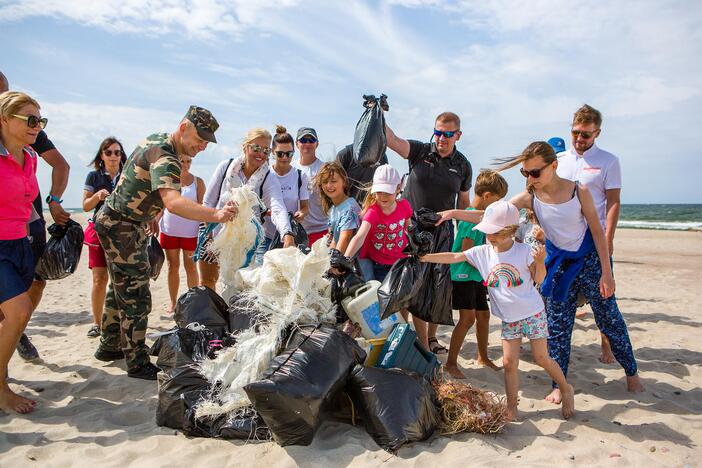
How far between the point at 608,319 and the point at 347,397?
207 cm

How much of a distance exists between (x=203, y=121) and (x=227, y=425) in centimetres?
200

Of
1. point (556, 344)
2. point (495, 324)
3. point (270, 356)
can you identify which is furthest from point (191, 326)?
point (495, 324)

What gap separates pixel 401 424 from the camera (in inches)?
104

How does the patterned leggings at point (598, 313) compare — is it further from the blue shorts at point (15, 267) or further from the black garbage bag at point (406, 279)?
the blue shorts at point (15, 267)

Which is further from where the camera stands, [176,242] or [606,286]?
[176,242]

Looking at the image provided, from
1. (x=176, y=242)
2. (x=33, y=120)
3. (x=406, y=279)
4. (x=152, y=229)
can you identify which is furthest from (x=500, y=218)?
(x=176, y=242)

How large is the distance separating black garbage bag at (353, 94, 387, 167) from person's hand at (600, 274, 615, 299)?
188 centimetres

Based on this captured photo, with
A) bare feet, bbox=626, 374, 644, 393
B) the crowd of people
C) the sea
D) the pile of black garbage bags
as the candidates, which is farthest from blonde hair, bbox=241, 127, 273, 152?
the sea

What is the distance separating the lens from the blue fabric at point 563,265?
3.55 meters

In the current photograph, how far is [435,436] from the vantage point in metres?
2.80

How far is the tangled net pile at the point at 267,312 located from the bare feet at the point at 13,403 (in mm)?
1311

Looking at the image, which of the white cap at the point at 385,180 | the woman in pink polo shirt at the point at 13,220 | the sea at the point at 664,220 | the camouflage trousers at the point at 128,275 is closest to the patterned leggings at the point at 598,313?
the white cap at the point at 385,180

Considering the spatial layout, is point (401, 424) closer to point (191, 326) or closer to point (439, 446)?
point (439, 446)

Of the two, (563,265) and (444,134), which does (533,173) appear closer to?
(563,265)
